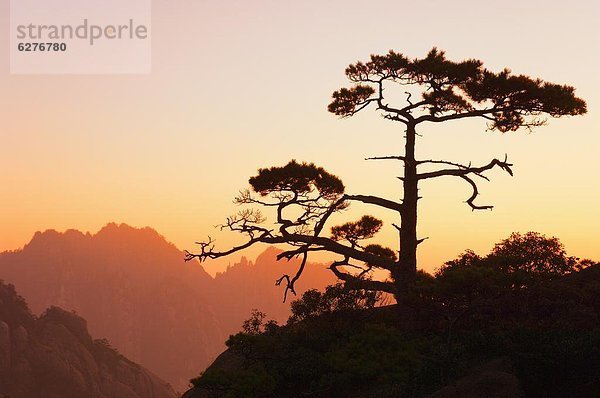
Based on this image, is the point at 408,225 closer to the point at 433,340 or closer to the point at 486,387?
the point at 433,340

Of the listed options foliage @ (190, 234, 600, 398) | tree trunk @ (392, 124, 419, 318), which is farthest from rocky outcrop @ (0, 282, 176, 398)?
foliage @ (190, 234, 600, 398)

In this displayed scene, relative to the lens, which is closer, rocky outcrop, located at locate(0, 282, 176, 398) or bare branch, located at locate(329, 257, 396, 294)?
bare branch, located at locate(329, 257, 396, 294)

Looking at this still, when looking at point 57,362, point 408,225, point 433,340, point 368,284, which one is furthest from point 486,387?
point 57,362

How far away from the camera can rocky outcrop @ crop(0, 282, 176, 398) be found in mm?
123062

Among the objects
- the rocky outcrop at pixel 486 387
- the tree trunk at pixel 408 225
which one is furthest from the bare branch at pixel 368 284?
the rocky outcrop at pixel 486 387

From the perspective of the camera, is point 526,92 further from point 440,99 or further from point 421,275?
point 421,275

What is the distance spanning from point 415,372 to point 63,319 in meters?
136

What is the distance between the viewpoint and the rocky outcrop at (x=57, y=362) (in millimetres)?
123062

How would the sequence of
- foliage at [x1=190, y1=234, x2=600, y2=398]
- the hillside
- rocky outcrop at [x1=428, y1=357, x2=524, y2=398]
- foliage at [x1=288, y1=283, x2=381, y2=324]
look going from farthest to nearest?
foliage at [x1=288, y1=283, x2=381, y2=324] → foliage at [x1=190, y1=234, x2=600, y2=398] → the hillside → rocky outcrop at [x1=428, y1=357, x2=524, y2=398]

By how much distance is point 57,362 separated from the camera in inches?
5059

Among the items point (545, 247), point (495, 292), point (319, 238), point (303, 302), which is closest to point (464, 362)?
point (495, 292)

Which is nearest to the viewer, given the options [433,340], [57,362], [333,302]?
[433,340]

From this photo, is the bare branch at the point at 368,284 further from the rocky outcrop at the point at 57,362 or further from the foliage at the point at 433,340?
the rocky outcrop at the point at 57,362

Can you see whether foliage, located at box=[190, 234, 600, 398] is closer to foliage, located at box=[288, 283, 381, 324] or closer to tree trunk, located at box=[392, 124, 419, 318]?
foliage, located at box=[288, 283, 381, 324]
